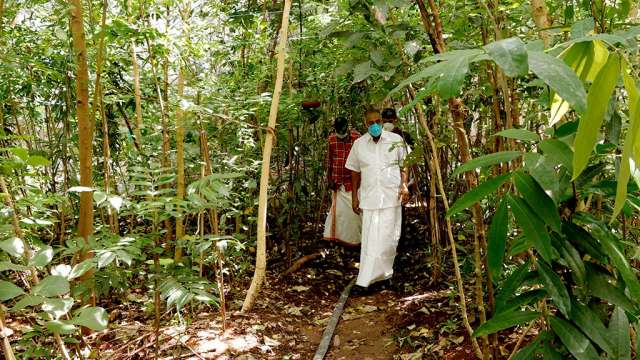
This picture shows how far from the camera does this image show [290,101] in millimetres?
5332

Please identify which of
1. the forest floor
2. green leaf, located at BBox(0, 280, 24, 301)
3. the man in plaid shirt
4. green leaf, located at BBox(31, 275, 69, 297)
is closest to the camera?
green leaf, located at BBox(0, 280, 24, 301)

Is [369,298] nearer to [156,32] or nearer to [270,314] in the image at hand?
[270,314]

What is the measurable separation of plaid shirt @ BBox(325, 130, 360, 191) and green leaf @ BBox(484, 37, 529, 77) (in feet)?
16.9

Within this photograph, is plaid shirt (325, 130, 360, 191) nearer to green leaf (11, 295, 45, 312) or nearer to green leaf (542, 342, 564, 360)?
green leaf (11, 295, 45, 312)

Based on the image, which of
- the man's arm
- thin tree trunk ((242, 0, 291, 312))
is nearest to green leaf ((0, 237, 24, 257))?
thin tree trunk ((242, 0, 291, 312))

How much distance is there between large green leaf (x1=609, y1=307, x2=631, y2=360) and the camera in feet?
4.50

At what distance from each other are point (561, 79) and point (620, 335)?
0.82m

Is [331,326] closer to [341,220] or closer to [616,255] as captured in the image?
[341,220]

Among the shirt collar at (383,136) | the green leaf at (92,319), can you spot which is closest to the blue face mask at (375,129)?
the shirt collar at (383,136)

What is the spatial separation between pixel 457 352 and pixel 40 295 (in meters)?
2.56

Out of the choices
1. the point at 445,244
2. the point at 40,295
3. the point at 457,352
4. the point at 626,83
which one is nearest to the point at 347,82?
the point at 445,244

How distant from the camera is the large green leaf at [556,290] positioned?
4.49 feet

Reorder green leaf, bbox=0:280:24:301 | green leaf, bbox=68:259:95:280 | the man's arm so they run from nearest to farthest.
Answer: green leaf, bbox=0:280:24:301 → green leaf, bbox=68:259:95:280 → the man's arm

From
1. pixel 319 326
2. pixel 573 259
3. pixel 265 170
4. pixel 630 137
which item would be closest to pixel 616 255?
pixel 573 259
